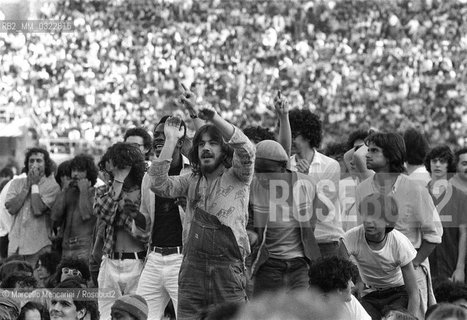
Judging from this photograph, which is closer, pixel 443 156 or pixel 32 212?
pixel 443 156

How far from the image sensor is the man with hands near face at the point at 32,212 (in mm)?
9305

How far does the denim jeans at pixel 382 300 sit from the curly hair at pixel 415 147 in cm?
177

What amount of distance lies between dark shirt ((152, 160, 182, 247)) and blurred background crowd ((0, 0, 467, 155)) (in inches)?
619

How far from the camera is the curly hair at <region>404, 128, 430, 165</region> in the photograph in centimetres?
796

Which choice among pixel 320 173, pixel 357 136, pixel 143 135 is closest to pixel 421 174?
pixel 357 136

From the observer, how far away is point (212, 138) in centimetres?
589

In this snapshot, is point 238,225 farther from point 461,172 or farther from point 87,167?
point 87,167

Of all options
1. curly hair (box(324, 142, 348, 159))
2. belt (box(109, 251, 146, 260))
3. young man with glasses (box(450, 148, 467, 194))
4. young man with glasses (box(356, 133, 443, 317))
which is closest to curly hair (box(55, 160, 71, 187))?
curly hair (box(324, 142, 348, 159))

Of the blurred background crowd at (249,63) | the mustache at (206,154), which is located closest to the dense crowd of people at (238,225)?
the mustache at (206,154)

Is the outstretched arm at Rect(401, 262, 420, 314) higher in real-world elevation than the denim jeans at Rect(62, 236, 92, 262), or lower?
higher

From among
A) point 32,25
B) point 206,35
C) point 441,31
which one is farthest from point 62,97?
point 32,25

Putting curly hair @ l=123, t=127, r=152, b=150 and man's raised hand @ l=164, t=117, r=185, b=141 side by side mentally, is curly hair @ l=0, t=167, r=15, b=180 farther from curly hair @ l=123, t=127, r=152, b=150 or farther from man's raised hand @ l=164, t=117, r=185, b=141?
man's raised hand @ l=164, t=117, r=185, b=141

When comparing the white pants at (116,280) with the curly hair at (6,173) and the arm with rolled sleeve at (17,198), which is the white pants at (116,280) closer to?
the arm with rolled sleeve at (17,198)

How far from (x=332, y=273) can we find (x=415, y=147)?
2.61 meters
